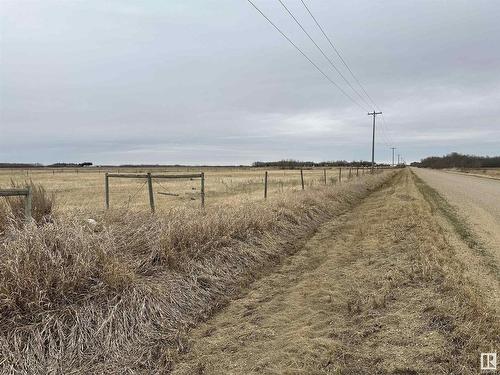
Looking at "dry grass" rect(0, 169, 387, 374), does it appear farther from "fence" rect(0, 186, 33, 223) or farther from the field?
the field

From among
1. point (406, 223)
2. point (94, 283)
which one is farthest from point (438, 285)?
point (406, 223)

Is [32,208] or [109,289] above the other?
Result: [32,208]

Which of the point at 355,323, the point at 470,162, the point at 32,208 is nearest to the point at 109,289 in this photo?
the point at 32,208

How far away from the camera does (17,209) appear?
270 inches

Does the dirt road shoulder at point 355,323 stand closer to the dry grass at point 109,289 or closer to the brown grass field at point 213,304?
the brown grass field at point 213,304

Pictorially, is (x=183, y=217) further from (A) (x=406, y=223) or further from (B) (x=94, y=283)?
(A) (x=406, y=223)

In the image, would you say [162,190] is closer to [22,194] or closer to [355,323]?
[22,194]

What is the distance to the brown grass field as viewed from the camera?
13.5 ft

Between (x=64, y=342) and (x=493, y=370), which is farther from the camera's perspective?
(x=64, y=342)

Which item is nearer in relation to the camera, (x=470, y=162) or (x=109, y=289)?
(x=109, y=289)

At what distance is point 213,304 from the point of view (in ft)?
19.8

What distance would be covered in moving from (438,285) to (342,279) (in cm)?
152

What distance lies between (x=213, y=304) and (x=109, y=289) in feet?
5.17

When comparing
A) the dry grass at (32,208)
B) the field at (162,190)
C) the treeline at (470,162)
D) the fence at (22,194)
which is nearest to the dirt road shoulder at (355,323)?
the fence at (22,194)
